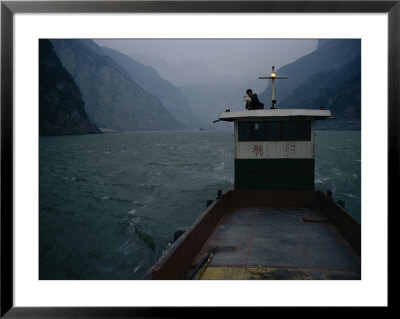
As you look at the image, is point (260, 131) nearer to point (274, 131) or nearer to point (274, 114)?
point (274, 131)

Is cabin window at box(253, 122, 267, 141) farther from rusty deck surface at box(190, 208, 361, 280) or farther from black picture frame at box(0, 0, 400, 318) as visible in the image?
black picture frame at box(0, 0, 400, 318)

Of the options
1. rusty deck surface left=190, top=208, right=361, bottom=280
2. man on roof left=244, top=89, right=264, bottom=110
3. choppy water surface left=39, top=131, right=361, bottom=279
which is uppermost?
man on roof left=244, top=89, right=264, bottom=110

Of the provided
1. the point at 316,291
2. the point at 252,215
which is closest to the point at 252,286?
the point at 316,291

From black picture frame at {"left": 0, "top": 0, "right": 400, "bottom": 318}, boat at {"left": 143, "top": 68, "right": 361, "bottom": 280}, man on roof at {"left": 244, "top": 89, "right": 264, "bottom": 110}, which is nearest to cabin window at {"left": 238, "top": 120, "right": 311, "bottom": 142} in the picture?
boat at {"left": 143, "top": 68, "right": 361, "bottom": 280}

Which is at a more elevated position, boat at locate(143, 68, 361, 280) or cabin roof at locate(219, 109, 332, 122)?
cabin roof at locate(219, 109, 332, 122)

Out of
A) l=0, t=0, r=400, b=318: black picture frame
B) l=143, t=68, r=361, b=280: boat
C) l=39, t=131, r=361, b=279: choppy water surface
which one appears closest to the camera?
l=0, t=0, r=400, b=318: black picture frame

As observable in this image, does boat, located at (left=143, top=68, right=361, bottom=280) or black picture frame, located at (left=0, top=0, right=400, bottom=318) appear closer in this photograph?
black picture frame, located at (left=0, top=0, right=400, bottom=318)

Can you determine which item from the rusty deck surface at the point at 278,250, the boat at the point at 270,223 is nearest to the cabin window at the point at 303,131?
the boat at the point at 270,223

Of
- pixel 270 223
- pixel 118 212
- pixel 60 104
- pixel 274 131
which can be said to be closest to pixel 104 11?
pixel 270 223
